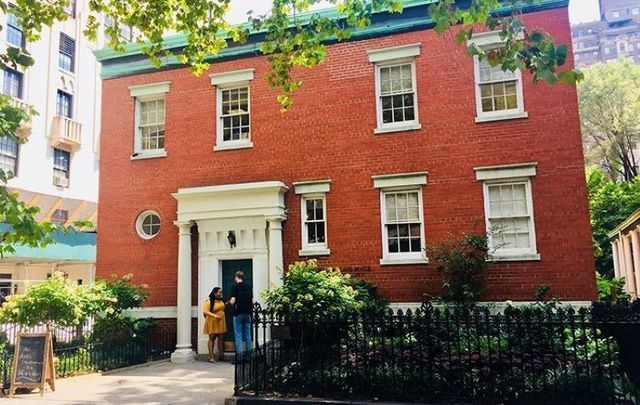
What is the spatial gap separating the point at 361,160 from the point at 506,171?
3690mm

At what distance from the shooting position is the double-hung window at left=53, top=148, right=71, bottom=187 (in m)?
29.8

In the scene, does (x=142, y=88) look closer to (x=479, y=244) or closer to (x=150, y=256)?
(x=150, y=256)

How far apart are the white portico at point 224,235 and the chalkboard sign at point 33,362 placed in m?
4.42

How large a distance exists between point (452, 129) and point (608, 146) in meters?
32.1

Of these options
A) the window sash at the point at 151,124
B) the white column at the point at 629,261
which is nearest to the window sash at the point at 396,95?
the window sash at the point at 151,124

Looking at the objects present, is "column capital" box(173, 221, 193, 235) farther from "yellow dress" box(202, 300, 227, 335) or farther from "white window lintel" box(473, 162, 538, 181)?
"white window lintel" box(473, 162, 538, 181)

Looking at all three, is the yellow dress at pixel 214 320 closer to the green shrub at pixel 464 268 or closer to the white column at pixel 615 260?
the green shrub at pixel 464 268

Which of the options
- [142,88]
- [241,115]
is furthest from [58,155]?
[241,115]

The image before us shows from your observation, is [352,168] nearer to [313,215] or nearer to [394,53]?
[313,215]

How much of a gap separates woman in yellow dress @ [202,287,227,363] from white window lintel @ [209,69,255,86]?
6.09 metres

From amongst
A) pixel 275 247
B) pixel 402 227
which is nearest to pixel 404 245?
pixel 402 227

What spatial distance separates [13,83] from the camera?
27766 millimetres

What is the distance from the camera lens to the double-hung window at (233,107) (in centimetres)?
1541

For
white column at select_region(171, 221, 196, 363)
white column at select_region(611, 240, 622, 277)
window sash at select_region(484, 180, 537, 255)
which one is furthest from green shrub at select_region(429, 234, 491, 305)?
white column at select_region(611, 240, 622, 277)
